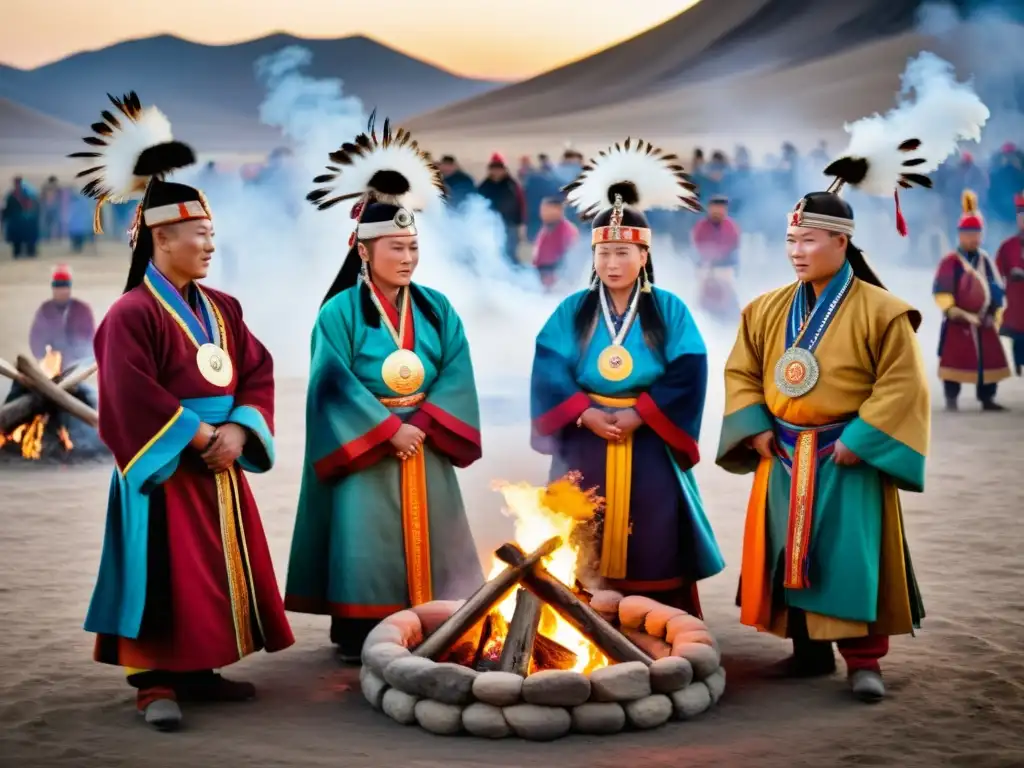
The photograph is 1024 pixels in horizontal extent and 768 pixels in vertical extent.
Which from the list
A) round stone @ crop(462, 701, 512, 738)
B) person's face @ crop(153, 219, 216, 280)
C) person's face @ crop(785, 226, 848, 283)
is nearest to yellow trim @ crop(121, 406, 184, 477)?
person's face @ crop(153, 219, 216, 280)

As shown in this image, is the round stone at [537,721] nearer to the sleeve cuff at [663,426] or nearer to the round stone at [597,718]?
the round stone at [597,718]

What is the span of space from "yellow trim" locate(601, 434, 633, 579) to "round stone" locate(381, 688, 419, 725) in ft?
4.05

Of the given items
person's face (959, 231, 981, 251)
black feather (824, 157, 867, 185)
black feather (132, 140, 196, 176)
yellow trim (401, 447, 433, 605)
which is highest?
person's face (959, 231, 981, 251)

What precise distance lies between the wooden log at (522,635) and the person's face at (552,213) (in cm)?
963

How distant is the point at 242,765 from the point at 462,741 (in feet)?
2.30

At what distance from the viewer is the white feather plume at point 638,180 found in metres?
5.65

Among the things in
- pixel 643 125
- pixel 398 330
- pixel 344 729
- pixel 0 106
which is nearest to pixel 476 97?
pixel 643 125

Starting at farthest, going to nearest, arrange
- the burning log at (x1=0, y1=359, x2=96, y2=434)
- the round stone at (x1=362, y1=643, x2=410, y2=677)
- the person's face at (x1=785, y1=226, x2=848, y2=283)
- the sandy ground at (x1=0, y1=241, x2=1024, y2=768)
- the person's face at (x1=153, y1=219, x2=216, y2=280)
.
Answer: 1. the burning log at (x1=0, y1=359, x2=96, y2=434)
2. the person's face at (x1=785, y1=226, x2=848, y2=283)
3. the person's face at (x1=153, y1=219, x2=216, y2=280)
4. the round stone at (x1=362, y1=643, x2=410, y2=677)
5. the sandy ground at (x1=0, y1=241, x2=1024, y2=768)

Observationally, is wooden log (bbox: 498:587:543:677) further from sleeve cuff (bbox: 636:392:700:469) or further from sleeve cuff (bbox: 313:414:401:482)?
sleeve cuff (bbox: 636:392:700:469)

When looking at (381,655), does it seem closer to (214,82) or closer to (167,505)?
(167,505)

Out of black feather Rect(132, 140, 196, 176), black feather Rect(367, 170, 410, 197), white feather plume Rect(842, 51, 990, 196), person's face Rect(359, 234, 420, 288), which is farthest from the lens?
black feather Rect(367, 170, 410, 197)

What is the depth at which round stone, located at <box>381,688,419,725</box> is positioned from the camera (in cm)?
450

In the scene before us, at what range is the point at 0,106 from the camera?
1648 cm

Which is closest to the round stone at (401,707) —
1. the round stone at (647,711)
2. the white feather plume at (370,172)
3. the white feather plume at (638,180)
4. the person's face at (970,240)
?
the round stone at (647,711)
